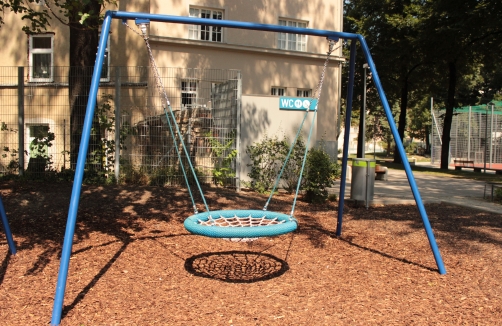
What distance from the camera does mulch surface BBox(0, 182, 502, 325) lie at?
148 inches

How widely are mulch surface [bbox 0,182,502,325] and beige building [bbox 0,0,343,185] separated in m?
3.78

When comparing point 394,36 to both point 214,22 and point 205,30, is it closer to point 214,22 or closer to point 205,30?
point 205,30

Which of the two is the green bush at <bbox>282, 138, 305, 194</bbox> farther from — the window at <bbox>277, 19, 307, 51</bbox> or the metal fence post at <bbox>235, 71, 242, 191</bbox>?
the window at <bbox>277, 19, 307, 51</bbox>

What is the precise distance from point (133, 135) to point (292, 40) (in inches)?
411

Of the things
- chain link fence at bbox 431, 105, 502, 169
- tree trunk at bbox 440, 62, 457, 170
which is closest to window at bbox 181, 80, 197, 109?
chain link fence at bbox 431, 105, 502, 169

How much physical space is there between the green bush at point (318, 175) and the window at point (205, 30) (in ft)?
31.5

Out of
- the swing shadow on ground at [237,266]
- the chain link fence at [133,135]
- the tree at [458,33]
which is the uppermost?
the tree at [458,33]

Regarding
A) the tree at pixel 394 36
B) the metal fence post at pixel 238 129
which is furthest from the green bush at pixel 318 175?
the tree at pixel 394 36

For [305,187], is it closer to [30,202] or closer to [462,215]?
[462,215]

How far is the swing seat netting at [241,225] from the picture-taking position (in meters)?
3.93

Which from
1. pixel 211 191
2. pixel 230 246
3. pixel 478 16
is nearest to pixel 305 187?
pixel 211 191

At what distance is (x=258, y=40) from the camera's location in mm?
18109

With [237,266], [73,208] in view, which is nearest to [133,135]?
[237,266]

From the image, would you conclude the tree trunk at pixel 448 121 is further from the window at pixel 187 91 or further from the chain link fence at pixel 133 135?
the window at pixel 187 91
